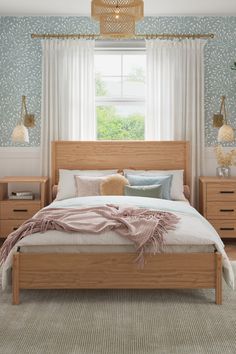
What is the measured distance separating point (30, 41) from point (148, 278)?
11.6 ft

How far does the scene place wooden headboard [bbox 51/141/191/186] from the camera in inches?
244

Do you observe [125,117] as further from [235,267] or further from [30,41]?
[235,267]

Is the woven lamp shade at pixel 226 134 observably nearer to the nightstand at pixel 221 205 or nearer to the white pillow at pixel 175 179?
the nightstand at pixel 221 205

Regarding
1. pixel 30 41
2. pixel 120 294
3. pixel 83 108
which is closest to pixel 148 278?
pixel 120 294

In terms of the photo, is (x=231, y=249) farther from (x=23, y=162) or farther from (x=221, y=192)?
(x=23, y=162)

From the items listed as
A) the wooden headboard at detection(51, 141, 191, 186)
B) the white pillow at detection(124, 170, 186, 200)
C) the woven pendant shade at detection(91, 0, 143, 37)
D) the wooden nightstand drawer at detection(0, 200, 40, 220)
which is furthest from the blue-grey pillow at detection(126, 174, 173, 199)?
the woven pendant shade at detection(91, 0, 143, 37)

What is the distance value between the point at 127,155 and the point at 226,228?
4.44 feet

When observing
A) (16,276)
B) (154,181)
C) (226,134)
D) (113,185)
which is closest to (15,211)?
(113,185)

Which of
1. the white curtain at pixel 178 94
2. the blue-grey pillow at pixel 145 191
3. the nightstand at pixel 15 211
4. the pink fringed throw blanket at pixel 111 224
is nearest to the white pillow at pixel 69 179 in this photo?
the nightstand at pixel 15 211

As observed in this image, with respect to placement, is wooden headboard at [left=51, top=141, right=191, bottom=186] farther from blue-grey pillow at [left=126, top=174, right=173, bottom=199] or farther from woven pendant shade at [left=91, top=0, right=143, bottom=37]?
woven pendant shade at [left=91, top=0, right=143, bottom=37]

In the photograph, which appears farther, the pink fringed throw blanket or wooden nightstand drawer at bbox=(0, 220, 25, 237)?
wooden nightstand drawer at bbox=(0, 220, 25, 237)

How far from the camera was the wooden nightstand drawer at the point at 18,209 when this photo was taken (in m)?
5.87

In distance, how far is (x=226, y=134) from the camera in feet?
19.9

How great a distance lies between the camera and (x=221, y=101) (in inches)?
250
